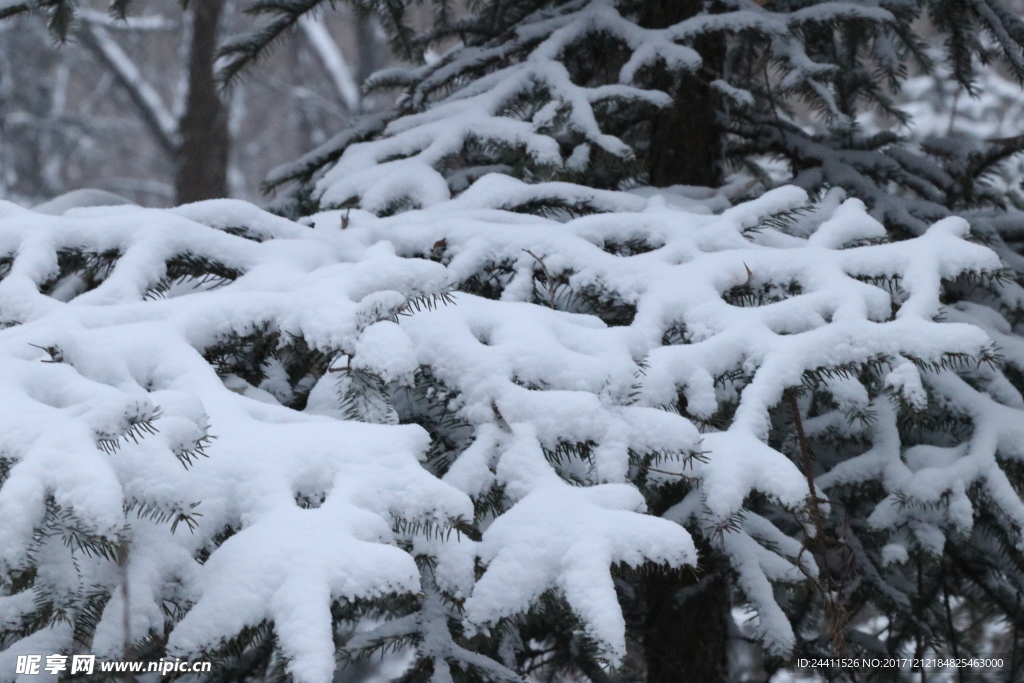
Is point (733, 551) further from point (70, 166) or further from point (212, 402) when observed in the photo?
point (70, 166)

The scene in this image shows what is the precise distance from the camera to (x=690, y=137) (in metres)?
3.46

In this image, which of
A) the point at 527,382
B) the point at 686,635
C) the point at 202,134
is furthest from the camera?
the point at 202,134

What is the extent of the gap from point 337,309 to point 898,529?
158 centimetres

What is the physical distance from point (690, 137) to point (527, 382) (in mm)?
2113

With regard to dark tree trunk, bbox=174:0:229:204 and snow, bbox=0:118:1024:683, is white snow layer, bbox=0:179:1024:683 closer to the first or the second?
snow, bbox=0:118:1024:683

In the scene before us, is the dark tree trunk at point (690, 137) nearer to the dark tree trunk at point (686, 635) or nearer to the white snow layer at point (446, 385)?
the white snow layer at point (446, 385)

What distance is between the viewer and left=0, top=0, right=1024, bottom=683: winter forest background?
4.40 ft

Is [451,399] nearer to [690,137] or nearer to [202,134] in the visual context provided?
[690,137]

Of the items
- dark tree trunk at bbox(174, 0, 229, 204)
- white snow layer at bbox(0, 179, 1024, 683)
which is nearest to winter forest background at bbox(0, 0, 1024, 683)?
white snow layer at bbox(0, 179, 1024, 683)

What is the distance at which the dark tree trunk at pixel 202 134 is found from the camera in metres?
8.92

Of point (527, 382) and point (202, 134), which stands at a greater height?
point (527, 382)

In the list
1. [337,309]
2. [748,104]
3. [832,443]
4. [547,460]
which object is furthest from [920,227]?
[337,309]

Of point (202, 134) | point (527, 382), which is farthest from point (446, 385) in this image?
point (202, 134)

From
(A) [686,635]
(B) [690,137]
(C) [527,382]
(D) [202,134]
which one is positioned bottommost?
(A) [686,635]
